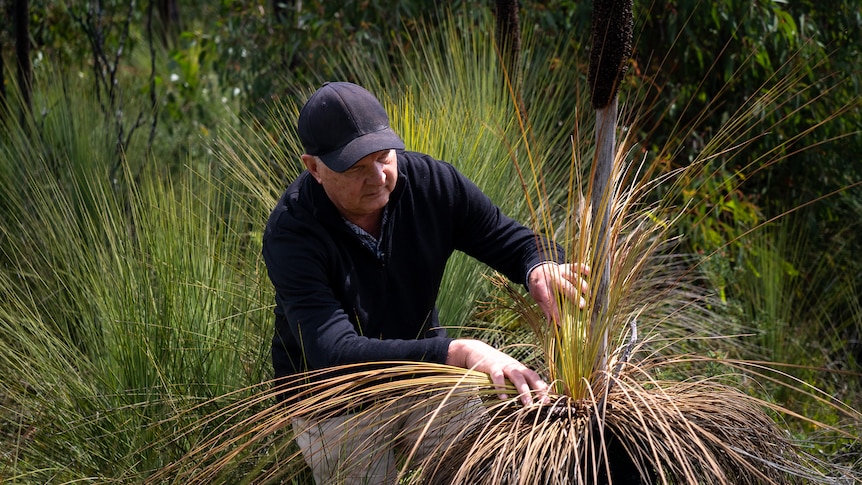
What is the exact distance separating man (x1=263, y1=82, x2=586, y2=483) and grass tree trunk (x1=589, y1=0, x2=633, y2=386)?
0.06m

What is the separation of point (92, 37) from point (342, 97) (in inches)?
137

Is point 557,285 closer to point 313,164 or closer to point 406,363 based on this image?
point 406,363

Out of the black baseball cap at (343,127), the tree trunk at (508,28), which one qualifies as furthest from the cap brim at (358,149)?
the tree trunk at (508,28)

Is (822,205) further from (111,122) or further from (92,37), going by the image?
(92,37)

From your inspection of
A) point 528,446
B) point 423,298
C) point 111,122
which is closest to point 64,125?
→ point 111,122

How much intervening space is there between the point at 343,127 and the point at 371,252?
0.32 metres

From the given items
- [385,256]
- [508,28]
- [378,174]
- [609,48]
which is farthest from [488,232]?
[508,28]

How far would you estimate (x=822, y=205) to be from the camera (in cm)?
457

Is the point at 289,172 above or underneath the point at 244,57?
underneath

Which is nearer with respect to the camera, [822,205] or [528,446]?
[528,446]

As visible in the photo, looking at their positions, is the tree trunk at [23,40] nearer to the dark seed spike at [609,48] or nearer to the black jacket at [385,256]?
the black jacket at [385,256]

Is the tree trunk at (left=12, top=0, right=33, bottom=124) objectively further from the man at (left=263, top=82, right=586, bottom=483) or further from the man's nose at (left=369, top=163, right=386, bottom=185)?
the man's nose at (left=369, top=163, right=386, bottom=185)

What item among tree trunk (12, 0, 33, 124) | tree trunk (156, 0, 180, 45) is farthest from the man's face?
tree trunk (156, 0, 180, 45)

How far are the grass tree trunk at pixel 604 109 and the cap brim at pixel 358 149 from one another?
437mm
